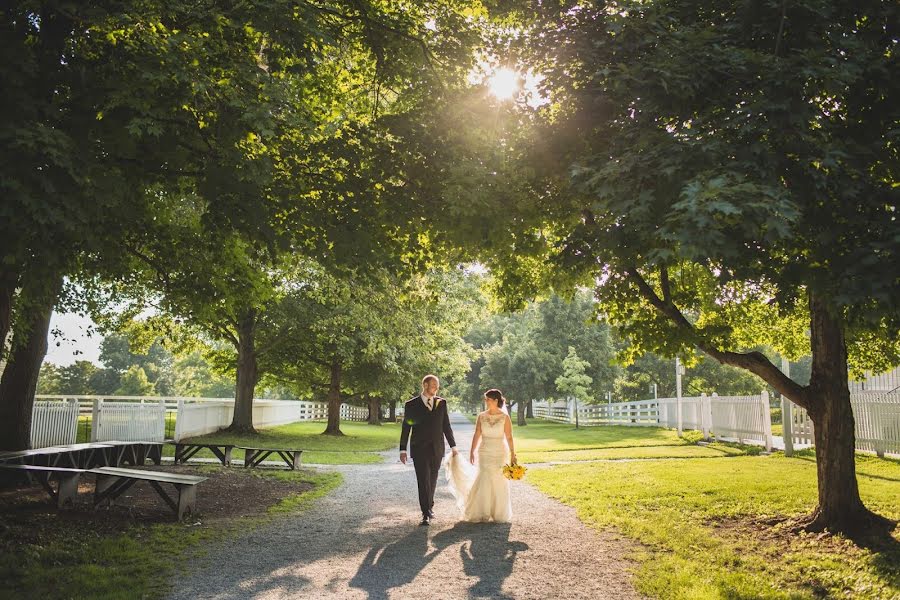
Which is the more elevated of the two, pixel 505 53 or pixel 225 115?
pixel 505 53

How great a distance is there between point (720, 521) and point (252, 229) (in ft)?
22.8

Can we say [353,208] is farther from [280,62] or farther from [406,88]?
[406,88]

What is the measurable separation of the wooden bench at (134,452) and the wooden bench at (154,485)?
4.62 m

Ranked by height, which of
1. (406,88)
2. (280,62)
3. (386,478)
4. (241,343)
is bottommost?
(386,478)

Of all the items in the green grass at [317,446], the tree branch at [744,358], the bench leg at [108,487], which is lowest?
the green grass at [317,446]

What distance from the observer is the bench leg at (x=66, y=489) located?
8453 millimetres

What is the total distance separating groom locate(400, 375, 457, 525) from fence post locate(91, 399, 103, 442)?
12655 millimetres

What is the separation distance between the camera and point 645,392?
172 ft

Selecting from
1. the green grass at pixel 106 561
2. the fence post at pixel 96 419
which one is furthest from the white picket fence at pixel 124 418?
the green grass at pixel 106 561

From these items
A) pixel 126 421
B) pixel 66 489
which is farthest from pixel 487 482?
pixel 126 421

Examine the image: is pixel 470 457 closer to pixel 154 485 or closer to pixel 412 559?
pixel 412 559

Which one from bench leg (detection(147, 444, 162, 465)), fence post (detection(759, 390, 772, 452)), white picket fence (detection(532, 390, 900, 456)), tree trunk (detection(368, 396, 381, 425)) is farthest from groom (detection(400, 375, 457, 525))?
tree trunk (detection(368, 396, 381, 425))

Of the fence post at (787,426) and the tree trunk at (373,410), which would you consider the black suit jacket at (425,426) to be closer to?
the fence post at (787,426)

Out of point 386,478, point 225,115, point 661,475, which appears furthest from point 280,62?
point 661,475
